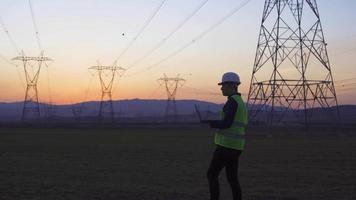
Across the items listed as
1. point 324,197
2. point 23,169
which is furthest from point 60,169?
point 324,197

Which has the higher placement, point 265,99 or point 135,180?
point 265,99

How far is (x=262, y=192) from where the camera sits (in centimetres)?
1220

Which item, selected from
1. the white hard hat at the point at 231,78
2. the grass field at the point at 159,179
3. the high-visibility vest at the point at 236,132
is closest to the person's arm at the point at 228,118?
the high-visibility vest at the point at 236,132

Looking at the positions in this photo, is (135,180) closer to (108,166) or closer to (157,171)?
(157,171)

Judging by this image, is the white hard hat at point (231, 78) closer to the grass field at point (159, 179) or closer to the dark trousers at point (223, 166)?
the dark trousers at point (223, 166)

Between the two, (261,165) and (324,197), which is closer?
(324,197)

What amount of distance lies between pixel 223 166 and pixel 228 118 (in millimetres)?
724

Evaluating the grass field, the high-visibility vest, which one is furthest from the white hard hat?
the grass field

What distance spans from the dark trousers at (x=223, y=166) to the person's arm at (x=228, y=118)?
0.38m

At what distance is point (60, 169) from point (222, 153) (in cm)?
948

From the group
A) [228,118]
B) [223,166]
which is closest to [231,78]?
[228,118]

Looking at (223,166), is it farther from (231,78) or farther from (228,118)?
(231,78)

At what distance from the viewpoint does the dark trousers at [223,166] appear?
8.70m

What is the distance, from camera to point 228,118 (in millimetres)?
8531
